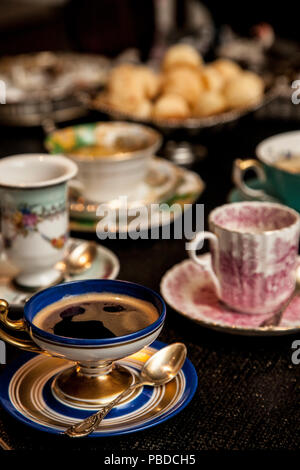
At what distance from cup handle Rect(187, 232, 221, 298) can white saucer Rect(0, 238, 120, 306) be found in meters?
0.12

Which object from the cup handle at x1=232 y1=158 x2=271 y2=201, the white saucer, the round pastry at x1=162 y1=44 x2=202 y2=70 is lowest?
the white saucer

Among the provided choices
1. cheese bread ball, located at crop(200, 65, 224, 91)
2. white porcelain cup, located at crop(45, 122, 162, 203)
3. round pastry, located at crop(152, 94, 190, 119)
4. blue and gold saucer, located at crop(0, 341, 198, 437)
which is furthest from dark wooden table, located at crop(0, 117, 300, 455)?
cheese bread ball, located at crop(200, 65, 224, 91)

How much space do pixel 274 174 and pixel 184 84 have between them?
1.36 feet

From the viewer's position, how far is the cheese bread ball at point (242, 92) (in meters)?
1.34

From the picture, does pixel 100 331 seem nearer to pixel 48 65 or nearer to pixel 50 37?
pixel 48 65

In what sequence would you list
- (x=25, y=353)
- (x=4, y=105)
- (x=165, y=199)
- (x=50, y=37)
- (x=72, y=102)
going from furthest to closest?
1. (x=50, y=37)
2. (x=72, y=102)
3. (x=4, y=105)
4. (x=165, y=199)
5. (x=25, y=353)

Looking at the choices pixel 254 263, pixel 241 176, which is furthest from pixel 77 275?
pixel 241 176

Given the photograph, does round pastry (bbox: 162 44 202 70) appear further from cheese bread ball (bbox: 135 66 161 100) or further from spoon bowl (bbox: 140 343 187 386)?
spoon bowl (bbox: 140 343 187 386)

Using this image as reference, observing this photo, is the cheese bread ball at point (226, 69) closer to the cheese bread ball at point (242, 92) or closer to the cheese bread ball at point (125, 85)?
the cheese bread ball at point (242, 92)

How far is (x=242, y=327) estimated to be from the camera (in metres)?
0.71

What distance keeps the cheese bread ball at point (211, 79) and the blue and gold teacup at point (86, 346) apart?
2.78 ft

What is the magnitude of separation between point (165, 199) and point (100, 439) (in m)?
0.58

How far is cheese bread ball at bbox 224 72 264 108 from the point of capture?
4.39 feet

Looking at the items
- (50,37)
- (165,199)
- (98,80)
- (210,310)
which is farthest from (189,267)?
(50,37)
